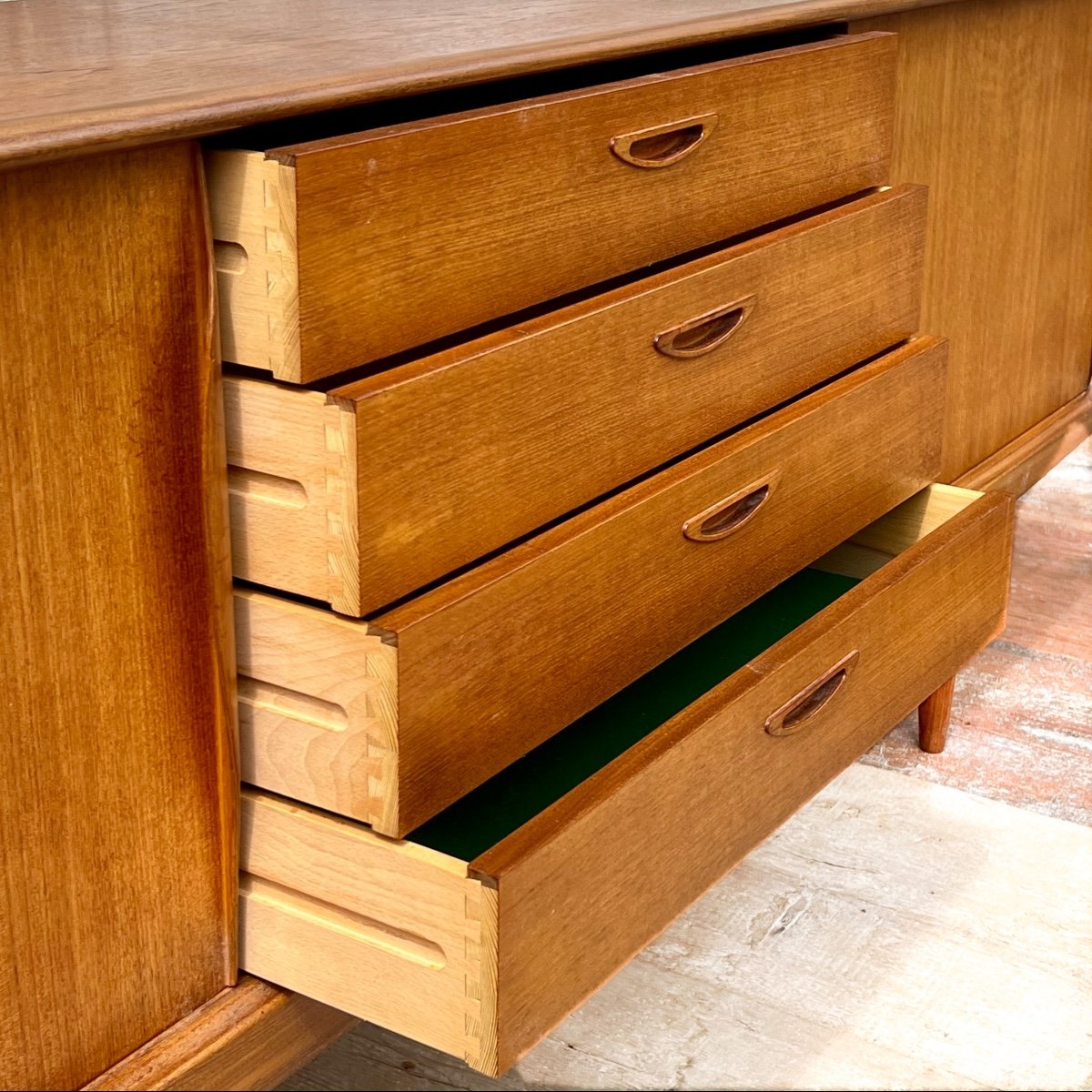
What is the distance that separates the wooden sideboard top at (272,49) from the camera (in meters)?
0.72

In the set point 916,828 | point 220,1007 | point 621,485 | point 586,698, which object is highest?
point 621,485

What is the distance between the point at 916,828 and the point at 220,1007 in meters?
0.74

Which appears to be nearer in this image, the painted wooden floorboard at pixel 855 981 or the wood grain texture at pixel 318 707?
the wood grain texture at pixel 318 707

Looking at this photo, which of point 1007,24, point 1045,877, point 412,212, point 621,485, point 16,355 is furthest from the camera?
point 1007,24

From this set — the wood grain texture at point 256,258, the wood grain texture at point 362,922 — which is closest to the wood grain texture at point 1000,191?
the wood grain texture at point 256,258

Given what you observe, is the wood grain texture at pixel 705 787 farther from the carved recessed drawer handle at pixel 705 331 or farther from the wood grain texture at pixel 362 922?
the carved recessed drawer handle at pixel 705 331

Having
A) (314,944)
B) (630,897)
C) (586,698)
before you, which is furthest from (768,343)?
(314,944)

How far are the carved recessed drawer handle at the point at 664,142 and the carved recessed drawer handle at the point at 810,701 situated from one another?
1.25ft

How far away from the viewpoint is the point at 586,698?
102 centimetres

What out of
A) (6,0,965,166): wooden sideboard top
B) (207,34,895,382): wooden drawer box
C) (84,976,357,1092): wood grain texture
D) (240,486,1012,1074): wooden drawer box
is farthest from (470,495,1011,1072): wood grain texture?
(6,0,965,166): wooden sideboard top

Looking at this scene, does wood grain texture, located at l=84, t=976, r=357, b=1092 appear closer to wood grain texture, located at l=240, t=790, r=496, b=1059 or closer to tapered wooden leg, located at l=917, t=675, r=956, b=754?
wood grain texture, located at l=240, t=790, r=496, b=1059

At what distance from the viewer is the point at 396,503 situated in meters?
0.84

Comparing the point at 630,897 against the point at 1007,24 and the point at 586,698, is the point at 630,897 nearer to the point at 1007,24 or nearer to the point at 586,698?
the point at 586,698

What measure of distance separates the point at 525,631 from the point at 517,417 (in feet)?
0.42
